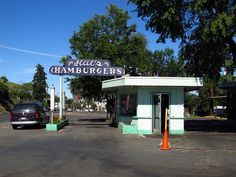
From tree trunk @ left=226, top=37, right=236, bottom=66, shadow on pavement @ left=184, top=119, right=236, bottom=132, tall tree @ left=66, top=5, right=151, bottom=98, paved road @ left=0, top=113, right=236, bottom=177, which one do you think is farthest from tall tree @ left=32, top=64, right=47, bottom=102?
paved road @ left=0, top=113, right=236, bottom=177

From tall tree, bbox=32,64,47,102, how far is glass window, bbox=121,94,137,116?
10678cm

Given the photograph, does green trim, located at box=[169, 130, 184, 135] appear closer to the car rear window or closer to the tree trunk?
the tree trunk

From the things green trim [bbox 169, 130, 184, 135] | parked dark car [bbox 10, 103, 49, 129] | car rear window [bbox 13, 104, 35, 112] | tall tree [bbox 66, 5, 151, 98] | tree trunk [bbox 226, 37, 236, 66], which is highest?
tall tree [bbox 66, 5, 151, 98]

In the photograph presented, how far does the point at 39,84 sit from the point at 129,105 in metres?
112

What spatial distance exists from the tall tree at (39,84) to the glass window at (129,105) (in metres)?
107

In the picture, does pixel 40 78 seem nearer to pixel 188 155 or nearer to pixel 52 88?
pixel 52 88

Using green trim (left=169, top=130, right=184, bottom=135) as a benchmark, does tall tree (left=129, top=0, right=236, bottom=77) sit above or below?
above

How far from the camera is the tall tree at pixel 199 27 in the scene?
2325cm

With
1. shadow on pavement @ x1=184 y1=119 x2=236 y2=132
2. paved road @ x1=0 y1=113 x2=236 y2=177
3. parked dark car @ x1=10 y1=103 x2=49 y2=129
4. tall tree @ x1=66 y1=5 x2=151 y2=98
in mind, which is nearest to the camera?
paved road @ x1=0 y1=113 x2=236 y2=177

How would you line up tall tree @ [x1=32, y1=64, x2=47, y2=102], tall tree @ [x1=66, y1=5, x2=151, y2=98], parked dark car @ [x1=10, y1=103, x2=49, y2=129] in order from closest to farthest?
1. parked dark car @ [x1=10, y1=103, x2=49, y2=129]
2. tall tree @ [x1=66, y1=5, x2=151, y2=98]
3. tall tree @ [x1=32, y1=64, x2=47, y2=102]

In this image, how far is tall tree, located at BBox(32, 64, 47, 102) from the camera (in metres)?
133

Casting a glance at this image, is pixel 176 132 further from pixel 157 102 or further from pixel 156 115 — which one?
pixel 157 102

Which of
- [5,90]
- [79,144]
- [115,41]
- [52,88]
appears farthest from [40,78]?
[79,144]

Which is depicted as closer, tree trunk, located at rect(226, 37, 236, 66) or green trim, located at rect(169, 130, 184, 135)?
green trim, located at rect(169, 130, 184, 135)
